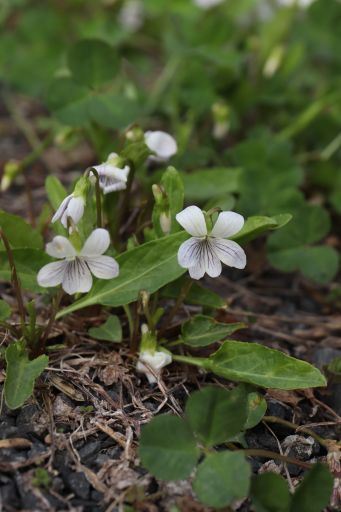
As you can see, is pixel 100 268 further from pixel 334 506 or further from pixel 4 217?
pixel 334 506

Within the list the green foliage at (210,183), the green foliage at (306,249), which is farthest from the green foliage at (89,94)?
the green foliage at (306,249)

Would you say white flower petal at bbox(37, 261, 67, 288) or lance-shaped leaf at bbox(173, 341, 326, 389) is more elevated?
white flower petal at bbox(37, 261, 67, 288)

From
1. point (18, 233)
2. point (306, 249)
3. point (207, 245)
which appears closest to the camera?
point (207, 245)

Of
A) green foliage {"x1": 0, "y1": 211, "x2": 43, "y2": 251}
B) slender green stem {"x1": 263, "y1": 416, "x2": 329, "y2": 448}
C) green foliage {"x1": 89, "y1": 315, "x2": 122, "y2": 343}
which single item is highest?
green foliage {"x1": 0, "y1": 211, "x2": 43, "y2": 251}

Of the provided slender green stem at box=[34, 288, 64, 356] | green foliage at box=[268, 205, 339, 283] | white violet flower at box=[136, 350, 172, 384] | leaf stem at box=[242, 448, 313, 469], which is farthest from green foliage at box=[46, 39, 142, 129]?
leaf stem at box=[242, 448, 313, 469]

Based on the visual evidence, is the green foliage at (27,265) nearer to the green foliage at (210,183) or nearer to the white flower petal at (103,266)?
the white flower petal at (103,266)

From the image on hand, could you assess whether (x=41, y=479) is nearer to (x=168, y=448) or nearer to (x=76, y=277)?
(x=168, y=448)

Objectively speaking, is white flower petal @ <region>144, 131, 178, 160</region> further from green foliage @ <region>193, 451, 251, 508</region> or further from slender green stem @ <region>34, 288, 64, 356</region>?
green foliage @ <region>193, 451, 251, 508</region>

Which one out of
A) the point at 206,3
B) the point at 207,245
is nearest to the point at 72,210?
the point at 207,245
